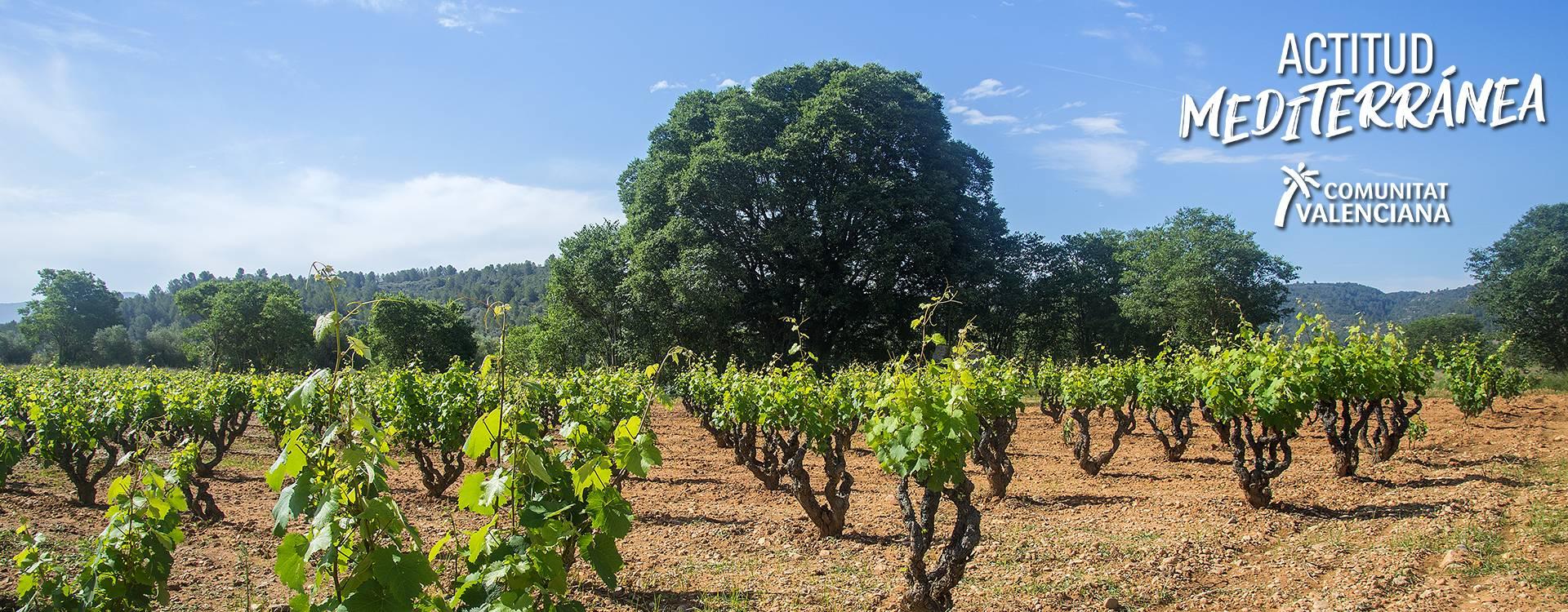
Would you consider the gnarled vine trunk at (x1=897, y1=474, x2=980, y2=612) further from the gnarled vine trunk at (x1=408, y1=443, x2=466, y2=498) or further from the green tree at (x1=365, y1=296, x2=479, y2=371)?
the green tree at (x1=365, y1=296, x2=479, y2=371)

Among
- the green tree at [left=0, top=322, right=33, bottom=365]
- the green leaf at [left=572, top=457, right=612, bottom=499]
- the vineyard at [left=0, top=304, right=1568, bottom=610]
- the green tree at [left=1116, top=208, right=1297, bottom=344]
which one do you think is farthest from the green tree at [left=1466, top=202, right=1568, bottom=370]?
the green tree at [left=0, top=322, right=33, bottom=365]

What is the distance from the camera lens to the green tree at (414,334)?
42.5 m

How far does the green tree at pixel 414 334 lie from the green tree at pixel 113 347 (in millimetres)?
26902

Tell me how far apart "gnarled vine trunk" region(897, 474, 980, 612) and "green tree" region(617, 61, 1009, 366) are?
17857 millimetres

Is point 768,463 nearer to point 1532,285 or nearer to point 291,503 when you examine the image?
point 291,503

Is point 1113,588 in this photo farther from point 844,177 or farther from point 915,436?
point 844,177

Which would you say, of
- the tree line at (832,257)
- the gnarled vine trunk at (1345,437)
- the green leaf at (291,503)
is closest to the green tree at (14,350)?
the tree line at (832,257)

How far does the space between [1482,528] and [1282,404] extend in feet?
6.45

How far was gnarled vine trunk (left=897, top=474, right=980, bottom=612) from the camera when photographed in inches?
200

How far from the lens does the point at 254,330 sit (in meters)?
45.0

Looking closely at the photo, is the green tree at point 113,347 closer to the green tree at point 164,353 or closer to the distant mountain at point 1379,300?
the green tree at point 164,353

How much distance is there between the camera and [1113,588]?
232 inches

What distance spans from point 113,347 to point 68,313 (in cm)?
386

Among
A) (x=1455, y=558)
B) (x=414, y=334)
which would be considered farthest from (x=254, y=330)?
(x=1455, y=558)
